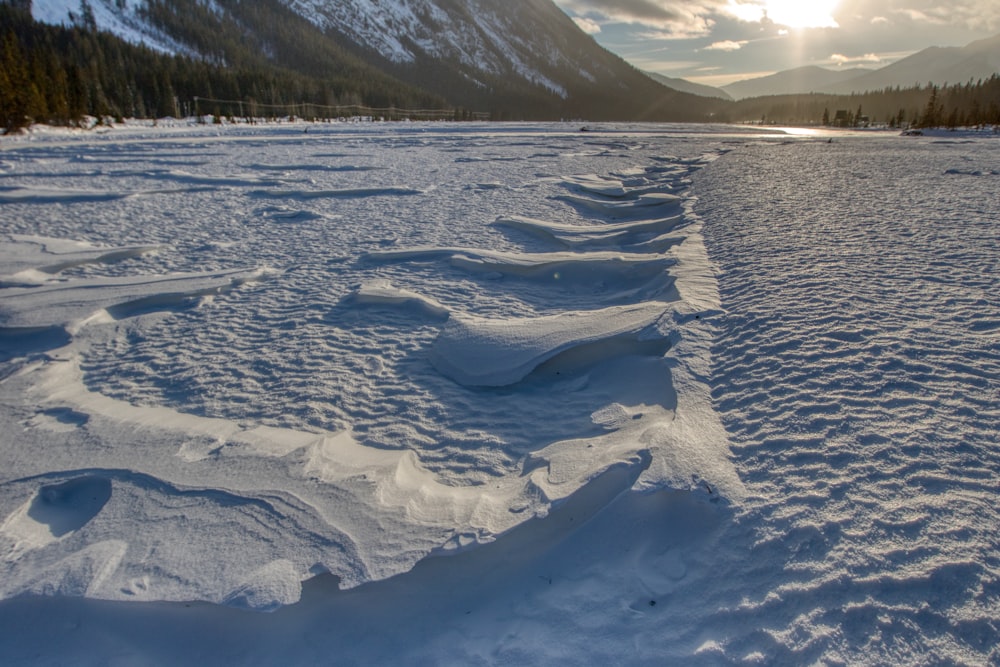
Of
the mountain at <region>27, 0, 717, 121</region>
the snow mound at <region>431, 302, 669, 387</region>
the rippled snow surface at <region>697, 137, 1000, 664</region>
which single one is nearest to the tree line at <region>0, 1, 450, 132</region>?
the mountain at <region>27, 0, 717, 121</region>

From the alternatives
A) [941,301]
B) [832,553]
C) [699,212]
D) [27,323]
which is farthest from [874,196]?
[27,323]

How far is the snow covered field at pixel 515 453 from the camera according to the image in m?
1.42

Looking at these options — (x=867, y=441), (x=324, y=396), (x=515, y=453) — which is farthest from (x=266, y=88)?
(x=867, y=441)

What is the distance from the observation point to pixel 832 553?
1442 millimetres

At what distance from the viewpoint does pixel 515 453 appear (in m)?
2.21

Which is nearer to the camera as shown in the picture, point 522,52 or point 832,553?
point 832,553

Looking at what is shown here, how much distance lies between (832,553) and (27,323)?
4590 millimetres

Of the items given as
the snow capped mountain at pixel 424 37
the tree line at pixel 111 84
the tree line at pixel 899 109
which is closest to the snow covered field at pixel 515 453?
the tree line at pixel 111 84

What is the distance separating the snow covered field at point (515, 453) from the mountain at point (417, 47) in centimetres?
5933

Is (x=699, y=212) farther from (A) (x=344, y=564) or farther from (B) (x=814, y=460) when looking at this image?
(A) (x=344, y=564)

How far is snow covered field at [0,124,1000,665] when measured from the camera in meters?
1.42

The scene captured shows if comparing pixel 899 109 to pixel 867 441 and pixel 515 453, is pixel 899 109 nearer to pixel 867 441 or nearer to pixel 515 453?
pixel 867 441

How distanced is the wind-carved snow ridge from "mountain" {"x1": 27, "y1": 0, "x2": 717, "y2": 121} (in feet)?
191

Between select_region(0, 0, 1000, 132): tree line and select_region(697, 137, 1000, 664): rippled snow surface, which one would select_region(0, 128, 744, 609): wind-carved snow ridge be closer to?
select_region(697, 137, 1000, 664): rippled snow surface
